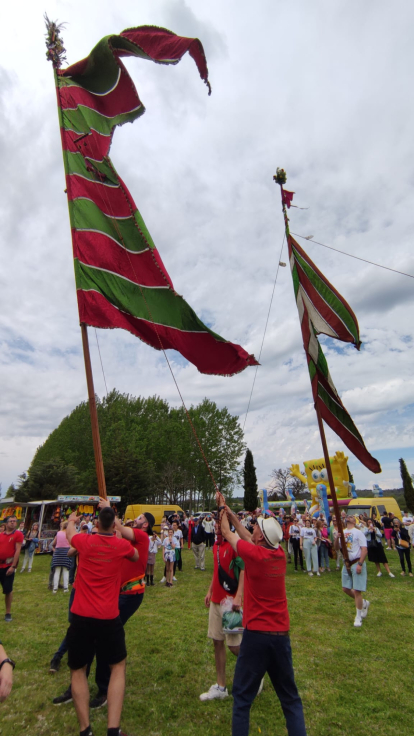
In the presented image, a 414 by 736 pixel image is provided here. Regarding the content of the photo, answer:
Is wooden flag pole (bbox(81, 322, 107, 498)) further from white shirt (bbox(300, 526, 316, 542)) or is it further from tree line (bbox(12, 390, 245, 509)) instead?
tree line (bbox(12, 390, 245, 509))

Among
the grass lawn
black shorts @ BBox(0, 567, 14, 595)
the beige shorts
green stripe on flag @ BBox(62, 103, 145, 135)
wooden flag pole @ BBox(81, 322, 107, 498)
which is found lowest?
the grass lawn

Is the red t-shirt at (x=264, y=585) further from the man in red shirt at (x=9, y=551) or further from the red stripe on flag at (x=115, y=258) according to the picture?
the man in red shirt at (x=9, y=551)

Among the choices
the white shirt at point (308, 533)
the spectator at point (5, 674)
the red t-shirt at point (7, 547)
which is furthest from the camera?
the white shirt at point (308, 533)

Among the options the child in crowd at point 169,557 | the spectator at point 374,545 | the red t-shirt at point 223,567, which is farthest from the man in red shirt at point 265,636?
the spectator at point 374,545

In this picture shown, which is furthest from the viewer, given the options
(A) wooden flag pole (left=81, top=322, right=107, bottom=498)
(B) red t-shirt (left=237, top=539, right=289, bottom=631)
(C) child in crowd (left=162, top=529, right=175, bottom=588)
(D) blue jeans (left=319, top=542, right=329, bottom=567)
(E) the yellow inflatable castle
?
(E) the yellow inflatable castle

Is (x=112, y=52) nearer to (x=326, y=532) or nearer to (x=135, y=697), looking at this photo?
(x=135, y=697)

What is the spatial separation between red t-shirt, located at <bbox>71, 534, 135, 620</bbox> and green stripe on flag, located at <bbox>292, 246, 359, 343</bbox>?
483 centimetres

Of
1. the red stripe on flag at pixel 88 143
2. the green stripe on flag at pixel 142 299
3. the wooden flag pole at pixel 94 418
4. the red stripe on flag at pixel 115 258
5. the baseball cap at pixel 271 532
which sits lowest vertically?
the baseball cap at pixel 271 532

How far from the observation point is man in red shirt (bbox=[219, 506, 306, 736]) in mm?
3051

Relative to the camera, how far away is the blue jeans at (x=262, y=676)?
119 inches

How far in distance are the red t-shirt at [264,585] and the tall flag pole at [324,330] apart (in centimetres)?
350

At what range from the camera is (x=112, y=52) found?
5711 mm

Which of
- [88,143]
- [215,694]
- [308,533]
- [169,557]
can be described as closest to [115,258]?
[88,143]

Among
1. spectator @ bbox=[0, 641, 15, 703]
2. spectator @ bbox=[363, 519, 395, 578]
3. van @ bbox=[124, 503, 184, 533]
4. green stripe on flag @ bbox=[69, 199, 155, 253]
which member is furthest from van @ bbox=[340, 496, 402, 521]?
spectator @ bbox=[0, 641, 15, 703]
